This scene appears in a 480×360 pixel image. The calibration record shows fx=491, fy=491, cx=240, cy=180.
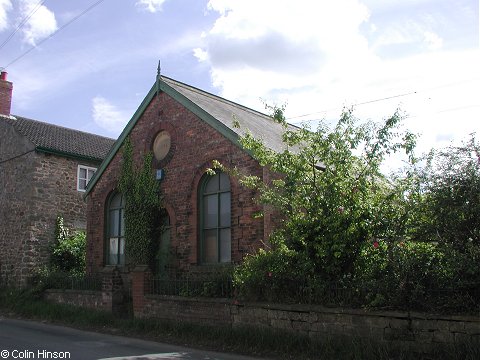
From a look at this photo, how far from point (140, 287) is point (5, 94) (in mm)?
15663

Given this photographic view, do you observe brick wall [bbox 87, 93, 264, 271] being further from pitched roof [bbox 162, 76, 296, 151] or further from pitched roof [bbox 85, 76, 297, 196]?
pitched roof [bbox 162, 76, 296, 151]

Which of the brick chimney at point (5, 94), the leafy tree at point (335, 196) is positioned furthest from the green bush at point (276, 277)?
the brick chimney at point (5, 94)

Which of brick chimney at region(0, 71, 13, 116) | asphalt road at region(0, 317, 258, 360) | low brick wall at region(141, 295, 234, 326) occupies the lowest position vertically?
asphalt road at region(0, 317, 258, 360)

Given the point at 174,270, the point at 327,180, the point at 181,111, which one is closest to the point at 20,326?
the point at 174,270

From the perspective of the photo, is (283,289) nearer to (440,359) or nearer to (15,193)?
(440,359)

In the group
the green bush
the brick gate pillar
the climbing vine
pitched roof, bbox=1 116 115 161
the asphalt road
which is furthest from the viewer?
pitched roof, bbox=1 116 115 161

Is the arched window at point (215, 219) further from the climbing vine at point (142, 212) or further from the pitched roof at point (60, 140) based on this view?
the pitched roof at point (60, 140)

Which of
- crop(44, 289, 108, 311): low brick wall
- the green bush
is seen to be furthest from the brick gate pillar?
the green bush

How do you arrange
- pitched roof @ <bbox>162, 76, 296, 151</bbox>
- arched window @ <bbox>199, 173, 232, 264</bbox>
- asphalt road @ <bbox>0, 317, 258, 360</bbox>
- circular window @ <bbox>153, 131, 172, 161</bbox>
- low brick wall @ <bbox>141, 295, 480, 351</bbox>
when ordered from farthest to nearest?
circular window @ <bbox>153, 131, 172, 161</bbox>, pitched roof @ <bbox>162, 76, 296, 151</bbox>, arched window @ <bbox>199, 173, 232, 264</bbox>, asphalt road @ <bbox>0, 317, 258, 360</bbox>, low brick wall @ <bbox>141, 295, 480, 351</bbox>

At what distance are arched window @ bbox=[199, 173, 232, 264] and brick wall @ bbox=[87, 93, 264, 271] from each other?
0.79 feet

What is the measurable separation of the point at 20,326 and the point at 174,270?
4581mm

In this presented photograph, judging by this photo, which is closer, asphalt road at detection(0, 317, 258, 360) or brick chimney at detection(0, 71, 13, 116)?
asphalt road at detection(0, 317, 258, 360)

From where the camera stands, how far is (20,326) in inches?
550

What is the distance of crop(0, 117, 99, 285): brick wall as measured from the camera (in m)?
20.5
